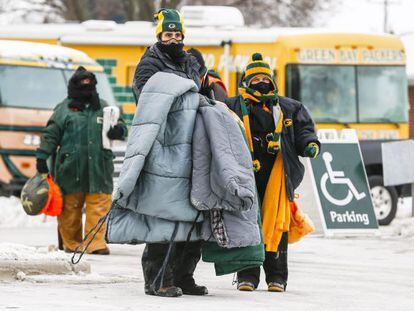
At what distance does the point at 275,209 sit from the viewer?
10383 mm

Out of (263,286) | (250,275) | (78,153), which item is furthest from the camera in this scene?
(78,153)

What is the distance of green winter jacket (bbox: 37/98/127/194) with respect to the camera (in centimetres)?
1373

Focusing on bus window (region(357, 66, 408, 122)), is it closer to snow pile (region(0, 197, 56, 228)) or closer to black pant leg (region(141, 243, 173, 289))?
snow pile (region(0, 197, 56, 228))

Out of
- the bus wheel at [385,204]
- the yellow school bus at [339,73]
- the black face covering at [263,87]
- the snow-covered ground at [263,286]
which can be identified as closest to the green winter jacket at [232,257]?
the snow-covered ground at [263,286]

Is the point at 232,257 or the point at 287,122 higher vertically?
the point at 287,122

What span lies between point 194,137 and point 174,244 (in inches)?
26.8

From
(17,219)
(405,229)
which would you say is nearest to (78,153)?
(405,229)

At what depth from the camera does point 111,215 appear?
9.34 m

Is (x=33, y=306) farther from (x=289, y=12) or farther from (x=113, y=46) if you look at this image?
(x=289, y=12)

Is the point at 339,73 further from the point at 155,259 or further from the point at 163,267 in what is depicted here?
the point at 163,267

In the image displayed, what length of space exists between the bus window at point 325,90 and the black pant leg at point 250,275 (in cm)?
1233

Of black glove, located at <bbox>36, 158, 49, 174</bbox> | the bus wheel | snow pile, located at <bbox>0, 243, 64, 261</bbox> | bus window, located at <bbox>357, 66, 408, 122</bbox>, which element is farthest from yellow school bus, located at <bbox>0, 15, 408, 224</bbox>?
snow pile, located at <bbox>0, 243, 64, 261</bbox>

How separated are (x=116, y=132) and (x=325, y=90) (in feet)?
31.8

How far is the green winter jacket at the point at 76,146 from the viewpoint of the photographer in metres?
13.7
